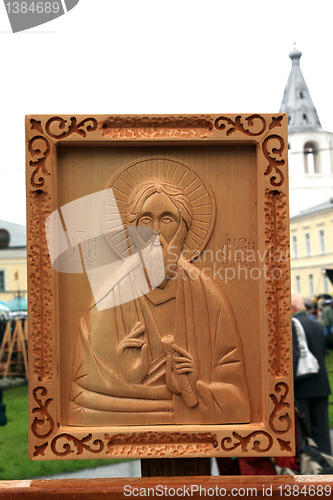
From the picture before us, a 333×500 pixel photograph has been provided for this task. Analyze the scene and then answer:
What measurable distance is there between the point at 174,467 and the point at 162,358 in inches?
15.0

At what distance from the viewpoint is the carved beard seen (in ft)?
6.16

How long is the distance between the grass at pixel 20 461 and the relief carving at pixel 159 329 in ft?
12.4

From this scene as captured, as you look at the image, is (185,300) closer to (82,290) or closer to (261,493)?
(82,290)

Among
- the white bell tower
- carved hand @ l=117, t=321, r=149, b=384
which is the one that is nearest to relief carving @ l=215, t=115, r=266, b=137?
carved hand @ l=117, t=321, r=149, b=384

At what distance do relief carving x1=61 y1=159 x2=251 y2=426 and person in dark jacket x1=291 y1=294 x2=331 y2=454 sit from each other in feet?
8.20

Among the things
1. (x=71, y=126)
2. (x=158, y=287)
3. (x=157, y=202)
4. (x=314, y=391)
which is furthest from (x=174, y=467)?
(x=314, y=391)

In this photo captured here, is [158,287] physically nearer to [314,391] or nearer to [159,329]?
[159,329]

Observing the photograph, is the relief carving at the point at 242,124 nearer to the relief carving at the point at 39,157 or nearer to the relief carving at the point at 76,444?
the relief carving at the point at 39,157

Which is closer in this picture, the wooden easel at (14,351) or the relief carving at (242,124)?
the relief carving at (242,124)

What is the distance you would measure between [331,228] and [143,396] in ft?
46.1

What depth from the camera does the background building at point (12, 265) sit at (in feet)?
31.5

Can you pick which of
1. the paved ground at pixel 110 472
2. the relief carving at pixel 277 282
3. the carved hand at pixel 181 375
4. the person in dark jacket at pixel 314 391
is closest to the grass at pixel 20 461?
the paved ground at pixel 110 472

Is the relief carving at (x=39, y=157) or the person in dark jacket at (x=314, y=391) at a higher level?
the relief carving at (x=39, y=157)

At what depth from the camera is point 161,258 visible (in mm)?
1883
